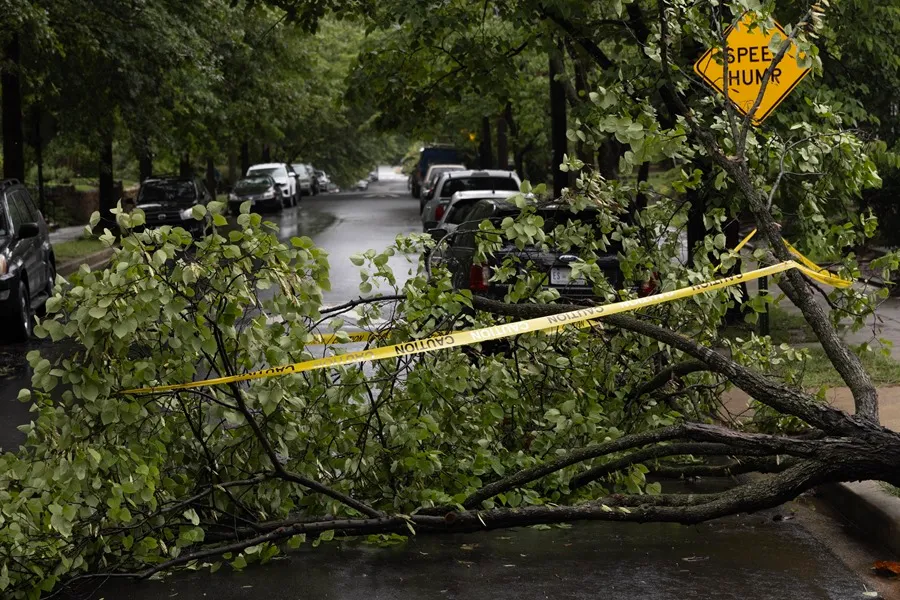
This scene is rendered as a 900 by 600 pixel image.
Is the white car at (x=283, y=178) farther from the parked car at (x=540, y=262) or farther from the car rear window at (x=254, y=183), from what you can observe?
the parked car at (x=540, y=262)

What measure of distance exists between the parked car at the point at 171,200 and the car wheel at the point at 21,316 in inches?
563

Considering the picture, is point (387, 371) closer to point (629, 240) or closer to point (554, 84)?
point (629, 240)

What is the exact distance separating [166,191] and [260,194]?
13921 mm

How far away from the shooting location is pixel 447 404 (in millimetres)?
7289

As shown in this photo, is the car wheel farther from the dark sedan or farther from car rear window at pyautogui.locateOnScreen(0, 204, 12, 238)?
the dark sedan

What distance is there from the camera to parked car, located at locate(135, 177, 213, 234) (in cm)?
3028

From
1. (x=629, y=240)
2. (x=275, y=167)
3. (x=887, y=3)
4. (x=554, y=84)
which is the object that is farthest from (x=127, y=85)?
(x=275, y=167)

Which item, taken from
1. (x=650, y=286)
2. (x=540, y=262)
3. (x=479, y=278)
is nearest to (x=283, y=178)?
(x=479, y=278)

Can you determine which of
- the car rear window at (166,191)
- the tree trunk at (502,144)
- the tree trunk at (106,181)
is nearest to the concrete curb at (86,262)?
the tree trunk at (106,181)

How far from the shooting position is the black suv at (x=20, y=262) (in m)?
14.8

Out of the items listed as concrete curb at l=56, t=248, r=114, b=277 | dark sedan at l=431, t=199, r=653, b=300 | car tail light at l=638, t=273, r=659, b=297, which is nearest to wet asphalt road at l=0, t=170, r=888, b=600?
car tail light at l=638, t=273, r=659, b=297

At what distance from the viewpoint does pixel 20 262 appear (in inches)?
600

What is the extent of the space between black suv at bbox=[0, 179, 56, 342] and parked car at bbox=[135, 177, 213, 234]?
12877mm

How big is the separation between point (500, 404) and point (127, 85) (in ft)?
59.8
